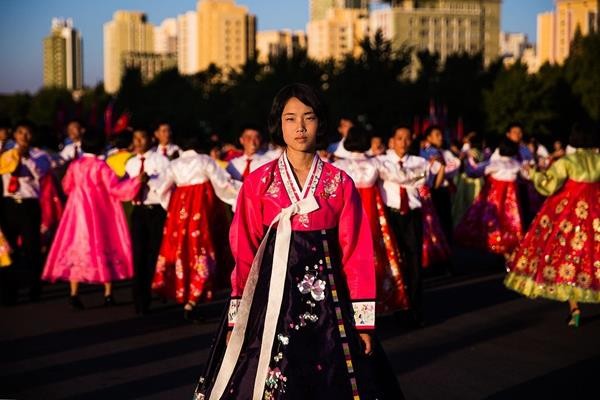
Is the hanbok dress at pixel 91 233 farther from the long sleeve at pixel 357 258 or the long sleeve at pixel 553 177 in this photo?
the long sleeve at pixel 357 258

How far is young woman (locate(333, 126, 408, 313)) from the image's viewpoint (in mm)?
9305

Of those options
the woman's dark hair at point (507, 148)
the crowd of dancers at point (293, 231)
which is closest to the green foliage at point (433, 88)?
Result: the crowd of dancers at point (293, 231)

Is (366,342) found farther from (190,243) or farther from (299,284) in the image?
(190,243)

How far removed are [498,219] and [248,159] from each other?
432 centimetres

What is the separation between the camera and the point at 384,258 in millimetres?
9508

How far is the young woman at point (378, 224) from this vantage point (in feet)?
30.5

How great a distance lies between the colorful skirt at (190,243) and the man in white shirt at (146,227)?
0.29 metres

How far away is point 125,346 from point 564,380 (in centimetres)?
325

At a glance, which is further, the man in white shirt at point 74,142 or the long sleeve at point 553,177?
the man in white shirt at point 74,142

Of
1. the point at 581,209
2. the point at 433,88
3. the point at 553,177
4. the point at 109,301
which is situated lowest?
the point at 109,301

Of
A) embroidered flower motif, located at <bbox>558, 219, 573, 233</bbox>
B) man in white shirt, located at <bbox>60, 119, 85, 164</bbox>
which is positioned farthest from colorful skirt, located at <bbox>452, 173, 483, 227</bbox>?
embroidered flower motif, located at <bbox>558, 219, 573, 233</bbox>

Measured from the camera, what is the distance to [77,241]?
10711 mm

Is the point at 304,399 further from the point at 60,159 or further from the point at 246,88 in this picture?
the point at 246,88

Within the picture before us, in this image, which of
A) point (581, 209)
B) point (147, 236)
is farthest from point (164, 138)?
point (581, 209)
